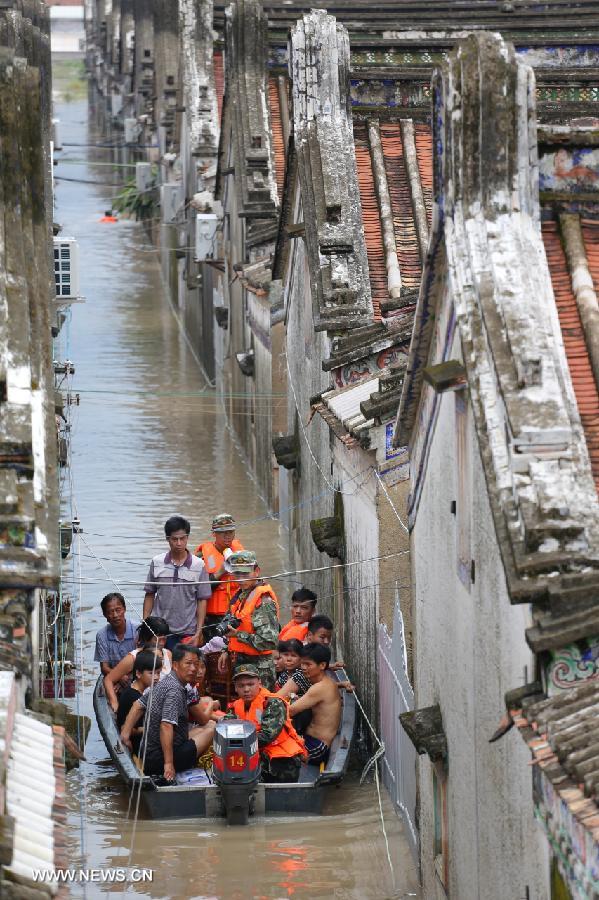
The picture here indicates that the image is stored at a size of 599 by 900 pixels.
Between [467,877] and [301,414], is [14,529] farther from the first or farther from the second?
[301,414]

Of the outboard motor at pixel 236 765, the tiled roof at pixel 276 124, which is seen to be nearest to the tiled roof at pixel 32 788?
the outboard motor at pixel 236 765

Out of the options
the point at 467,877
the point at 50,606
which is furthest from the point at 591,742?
the point at 50,606

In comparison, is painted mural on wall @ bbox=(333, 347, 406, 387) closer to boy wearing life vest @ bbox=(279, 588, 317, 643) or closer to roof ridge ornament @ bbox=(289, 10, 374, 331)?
roof ridge ornament @ bbox=(289, 10, 374, 331)

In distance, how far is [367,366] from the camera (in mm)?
20078

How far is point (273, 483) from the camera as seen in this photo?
29.4 meters

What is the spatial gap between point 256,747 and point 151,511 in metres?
14.5

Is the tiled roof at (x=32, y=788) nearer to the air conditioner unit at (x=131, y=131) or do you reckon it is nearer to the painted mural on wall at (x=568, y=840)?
the painted mural on wall at (x=568, y=840)

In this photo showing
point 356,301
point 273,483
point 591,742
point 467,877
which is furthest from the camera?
point 273,483

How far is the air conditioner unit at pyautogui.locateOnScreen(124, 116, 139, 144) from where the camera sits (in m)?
66.7

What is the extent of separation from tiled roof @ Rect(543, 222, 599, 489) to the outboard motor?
5.19 m

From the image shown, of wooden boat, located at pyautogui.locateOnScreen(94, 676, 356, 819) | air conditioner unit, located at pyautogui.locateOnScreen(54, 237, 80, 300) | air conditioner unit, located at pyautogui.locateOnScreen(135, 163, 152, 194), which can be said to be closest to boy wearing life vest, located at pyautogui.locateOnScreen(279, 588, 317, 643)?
wooden boat, located at pyautogui.locateOnScreen(94, 676, 356, 819)

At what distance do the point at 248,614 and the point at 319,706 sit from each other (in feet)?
4.15

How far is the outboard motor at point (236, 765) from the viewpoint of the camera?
629 inches

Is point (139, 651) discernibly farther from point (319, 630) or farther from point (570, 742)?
point (570, 742)
